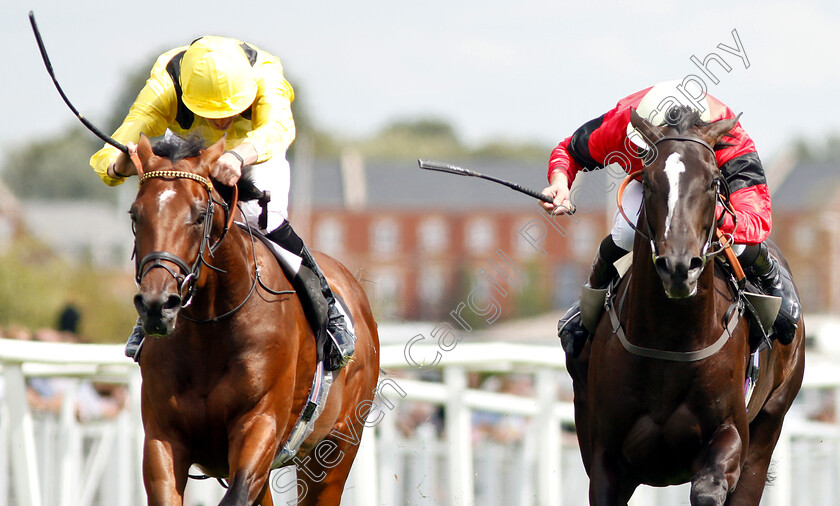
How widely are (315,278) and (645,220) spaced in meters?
1.56

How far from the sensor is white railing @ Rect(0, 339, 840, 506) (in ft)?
21.0

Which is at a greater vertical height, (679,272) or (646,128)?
(646,128)

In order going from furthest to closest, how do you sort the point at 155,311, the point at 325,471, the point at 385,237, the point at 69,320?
the point at 385,237, the point at 69,320, the point at 325,471, the point at 155,311

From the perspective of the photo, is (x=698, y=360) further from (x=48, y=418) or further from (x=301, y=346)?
(x=48, y=418)

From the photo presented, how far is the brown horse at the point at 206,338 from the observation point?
434 cm

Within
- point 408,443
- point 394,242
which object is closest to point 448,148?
point 394,242

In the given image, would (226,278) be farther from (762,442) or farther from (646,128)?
(762,442)

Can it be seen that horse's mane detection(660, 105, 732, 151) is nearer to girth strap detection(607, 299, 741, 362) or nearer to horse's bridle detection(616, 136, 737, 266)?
horse's bridle detection(616, 136, 737, 266)

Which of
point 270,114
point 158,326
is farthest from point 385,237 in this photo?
point 158,326

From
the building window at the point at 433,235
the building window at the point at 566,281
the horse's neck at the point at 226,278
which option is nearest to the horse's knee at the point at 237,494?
the horse's neck at the point at 226,278

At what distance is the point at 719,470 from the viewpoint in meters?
4.89

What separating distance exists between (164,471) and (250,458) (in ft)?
1.06

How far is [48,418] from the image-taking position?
7.14 m

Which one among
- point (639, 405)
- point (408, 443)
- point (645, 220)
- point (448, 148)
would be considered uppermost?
point (645, 220)
